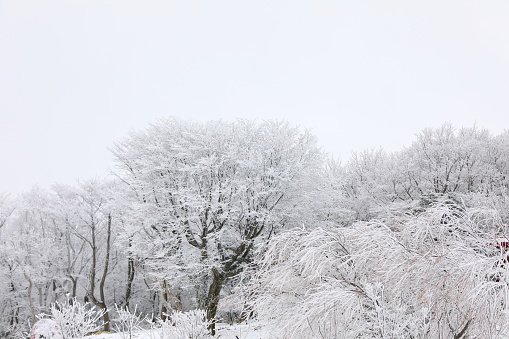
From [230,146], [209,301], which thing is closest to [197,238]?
[209,301]

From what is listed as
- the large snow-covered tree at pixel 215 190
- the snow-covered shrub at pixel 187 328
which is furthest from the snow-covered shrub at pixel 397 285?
the large snow-covered tree at pixel 215 190

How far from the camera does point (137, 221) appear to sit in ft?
59.5

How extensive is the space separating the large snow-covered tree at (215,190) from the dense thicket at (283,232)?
0.09 m

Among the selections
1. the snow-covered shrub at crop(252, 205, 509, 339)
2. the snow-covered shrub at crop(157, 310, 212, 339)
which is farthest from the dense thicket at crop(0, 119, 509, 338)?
the snow-covered shrub at crop(157, 310, 212, 339)

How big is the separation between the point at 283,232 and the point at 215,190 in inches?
289

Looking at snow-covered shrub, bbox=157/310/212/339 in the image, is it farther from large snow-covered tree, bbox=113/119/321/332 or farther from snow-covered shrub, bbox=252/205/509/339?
large snow-covered tree, bbox=113/119/321/332

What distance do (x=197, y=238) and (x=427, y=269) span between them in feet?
43.0

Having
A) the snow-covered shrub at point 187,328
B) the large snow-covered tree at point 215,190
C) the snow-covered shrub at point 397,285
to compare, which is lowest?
the snow-covered shrub at point 187,328

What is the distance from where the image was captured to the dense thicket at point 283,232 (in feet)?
19.0

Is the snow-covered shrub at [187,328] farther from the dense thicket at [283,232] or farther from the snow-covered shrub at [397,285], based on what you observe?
the snow-covered shrub at [397,285]

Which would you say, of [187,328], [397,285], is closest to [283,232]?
[187,328]

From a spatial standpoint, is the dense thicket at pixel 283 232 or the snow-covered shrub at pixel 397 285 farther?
the dense thicket at pixel 283 232

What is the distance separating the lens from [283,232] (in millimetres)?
9547

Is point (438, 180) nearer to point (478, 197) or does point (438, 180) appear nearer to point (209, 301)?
point (478, 197)
